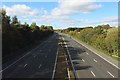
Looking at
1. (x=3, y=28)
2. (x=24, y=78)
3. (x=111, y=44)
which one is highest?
(x=3, y=28)

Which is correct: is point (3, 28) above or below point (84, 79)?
above

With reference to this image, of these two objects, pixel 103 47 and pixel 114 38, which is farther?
pixel 103 47

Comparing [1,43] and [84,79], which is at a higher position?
[1,43]

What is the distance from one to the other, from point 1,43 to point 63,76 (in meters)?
21.7

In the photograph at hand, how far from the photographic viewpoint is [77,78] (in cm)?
2639

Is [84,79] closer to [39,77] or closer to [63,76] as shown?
[63,76]

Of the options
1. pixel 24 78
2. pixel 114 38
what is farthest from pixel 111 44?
pixel 24 78

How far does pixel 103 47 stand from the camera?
194 feet

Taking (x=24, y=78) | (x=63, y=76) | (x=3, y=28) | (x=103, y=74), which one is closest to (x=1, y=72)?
(x=24, y=78)

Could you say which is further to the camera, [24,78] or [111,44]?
[111,44]

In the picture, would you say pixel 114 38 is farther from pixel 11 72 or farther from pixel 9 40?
pixel 11 72

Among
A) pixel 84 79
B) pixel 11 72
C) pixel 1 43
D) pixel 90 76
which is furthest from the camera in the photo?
pixel 1 43

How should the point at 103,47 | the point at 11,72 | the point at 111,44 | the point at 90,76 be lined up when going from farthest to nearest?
the point at 103,47
the point at 111,44
the point at 11,72
the point at 90,76

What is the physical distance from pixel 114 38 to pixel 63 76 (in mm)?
23563
